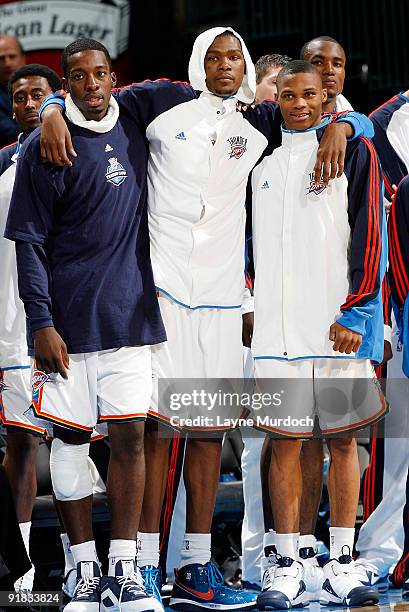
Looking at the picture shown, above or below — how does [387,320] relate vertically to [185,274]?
below

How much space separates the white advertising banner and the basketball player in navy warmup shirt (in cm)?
375

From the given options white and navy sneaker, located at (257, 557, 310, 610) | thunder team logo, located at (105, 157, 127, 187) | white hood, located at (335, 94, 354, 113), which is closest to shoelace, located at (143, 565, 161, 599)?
white and navy sneaker, located at (257, 557, 310, 610)

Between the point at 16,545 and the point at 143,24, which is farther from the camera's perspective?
the point at 143,24

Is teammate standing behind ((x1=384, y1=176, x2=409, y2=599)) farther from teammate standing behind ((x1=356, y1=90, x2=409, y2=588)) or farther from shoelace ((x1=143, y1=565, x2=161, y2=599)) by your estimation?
shoelace ((x1=143, y1=565, x2=161, y2=599))

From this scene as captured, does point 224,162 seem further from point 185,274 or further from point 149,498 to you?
point 149,498

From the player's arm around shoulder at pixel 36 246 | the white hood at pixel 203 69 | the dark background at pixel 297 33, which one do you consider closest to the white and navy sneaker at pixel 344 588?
the player's arm around shoulder at pixel 36 246

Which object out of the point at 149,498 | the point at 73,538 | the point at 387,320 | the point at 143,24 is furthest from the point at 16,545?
the point at 143,24

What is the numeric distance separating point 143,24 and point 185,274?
13.9 ft

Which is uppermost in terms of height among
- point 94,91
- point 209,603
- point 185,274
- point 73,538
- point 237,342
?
point 94,91

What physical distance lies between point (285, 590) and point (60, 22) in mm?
4852

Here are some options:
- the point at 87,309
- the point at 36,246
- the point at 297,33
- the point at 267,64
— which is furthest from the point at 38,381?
the point at 297,33

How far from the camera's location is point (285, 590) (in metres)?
3.63

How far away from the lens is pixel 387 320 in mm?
4215

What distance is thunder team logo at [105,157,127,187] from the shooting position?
144 inches
